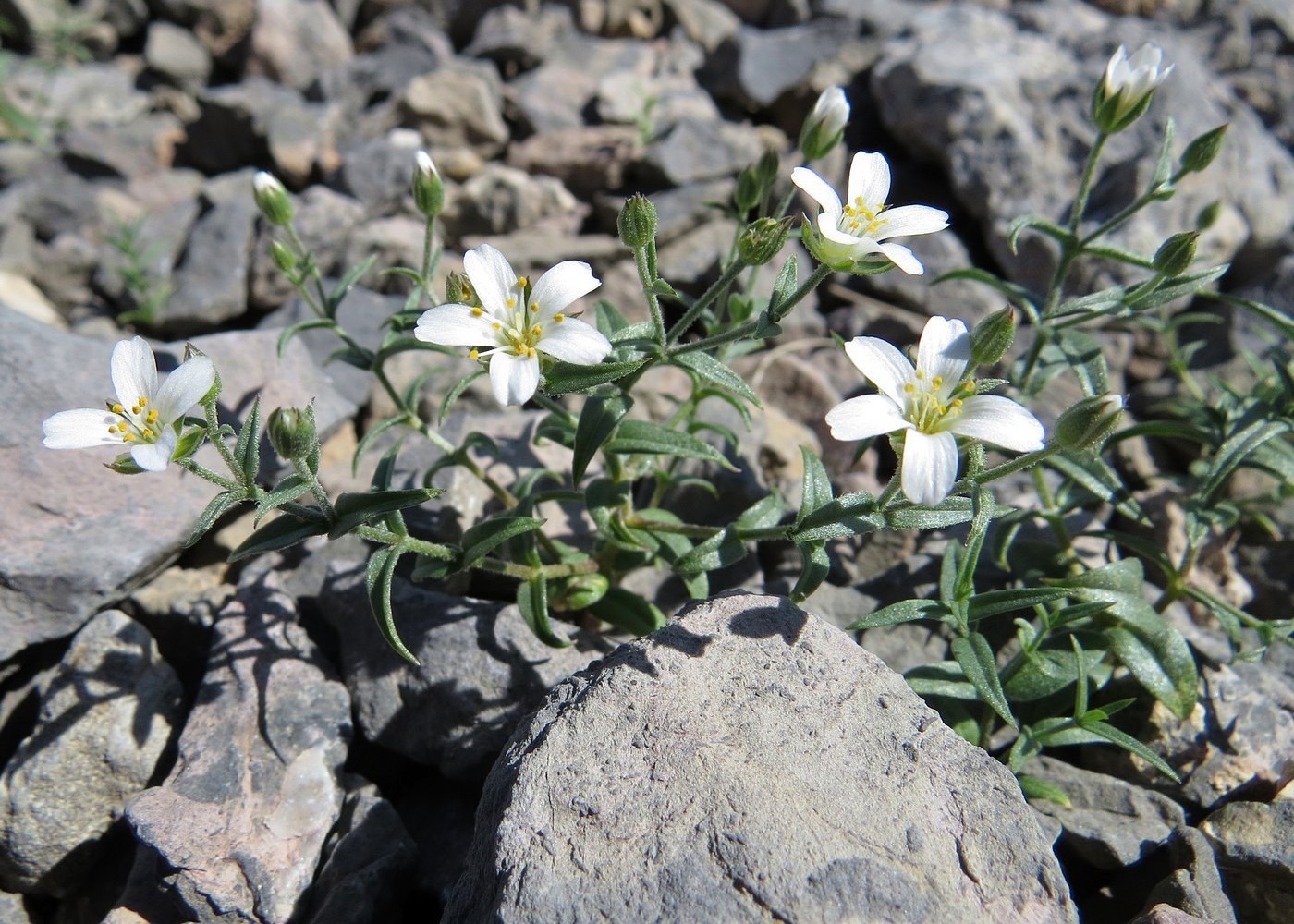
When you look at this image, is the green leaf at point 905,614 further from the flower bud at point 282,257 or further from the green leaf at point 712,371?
the flower bud at point 282,257

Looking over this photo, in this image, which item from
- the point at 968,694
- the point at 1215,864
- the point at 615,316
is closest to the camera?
the point at 1215,864

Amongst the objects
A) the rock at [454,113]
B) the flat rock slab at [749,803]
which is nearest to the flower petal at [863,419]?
the flat rock slab at [749,803]

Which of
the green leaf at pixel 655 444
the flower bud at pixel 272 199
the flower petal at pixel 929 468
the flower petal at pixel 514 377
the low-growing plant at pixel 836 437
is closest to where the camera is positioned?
the flower petal at pixel 929 468

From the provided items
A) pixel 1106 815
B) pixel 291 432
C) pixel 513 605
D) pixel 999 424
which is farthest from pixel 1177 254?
pixel 291 432

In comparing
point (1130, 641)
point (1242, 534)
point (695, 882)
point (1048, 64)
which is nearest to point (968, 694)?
point (1130, 641)

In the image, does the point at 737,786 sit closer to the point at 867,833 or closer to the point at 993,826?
the point at 867,833

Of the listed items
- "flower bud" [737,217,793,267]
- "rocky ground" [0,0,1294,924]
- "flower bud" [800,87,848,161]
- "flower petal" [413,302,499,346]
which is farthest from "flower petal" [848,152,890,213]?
"rocky ground" [0,0,1294,924]
